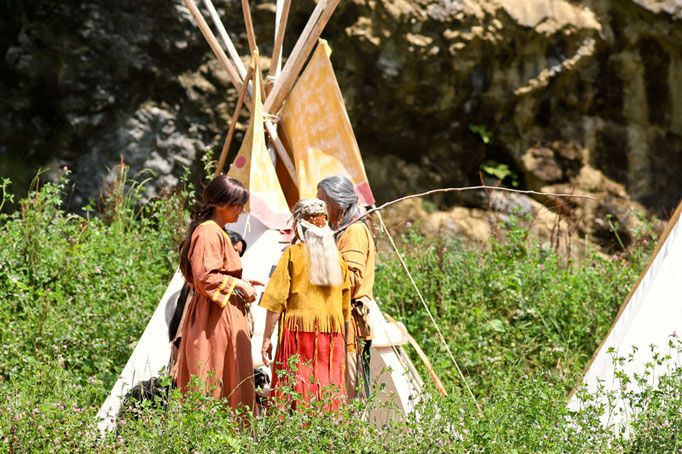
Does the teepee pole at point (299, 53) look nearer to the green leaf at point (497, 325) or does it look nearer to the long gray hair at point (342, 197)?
the long gray hair at point (342, 197)

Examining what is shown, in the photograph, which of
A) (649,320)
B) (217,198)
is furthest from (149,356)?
(649,320)

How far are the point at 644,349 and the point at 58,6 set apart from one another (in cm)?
649

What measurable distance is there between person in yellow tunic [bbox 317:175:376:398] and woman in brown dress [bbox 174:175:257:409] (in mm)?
435

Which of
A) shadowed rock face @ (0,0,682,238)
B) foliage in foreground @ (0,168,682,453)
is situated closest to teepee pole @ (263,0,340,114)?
foliage in foreground @ (0,168,682,453)

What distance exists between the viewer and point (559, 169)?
26.1ft

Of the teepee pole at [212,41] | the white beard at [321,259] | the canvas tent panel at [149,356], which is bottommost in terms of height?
the canvas tent panel at [149,356]

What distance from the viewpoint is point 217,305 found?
3.38m

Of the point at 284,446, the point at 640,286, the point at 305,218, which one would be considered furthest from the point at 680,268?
the point at 284,446

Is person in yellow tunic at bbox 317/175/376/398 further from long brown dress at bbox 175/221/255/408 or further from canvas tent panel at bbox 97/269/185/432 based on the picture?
canvas tent panel at bbox 97/269/185/432

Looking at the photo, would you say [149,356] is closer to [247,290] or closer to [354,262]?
[247,290]

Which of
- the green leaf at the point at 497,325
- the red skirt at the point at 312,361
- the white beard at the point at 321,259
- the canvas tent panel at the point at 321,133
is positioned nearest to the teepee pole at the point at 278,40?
the canvas tent panel at the point at 321,133

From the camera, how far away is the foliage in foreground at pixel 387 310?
2.81 m

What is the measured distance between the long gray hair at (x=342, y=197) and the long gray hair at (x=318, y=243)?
0.22 metres

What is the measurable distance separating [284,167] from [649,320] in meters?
2.24
